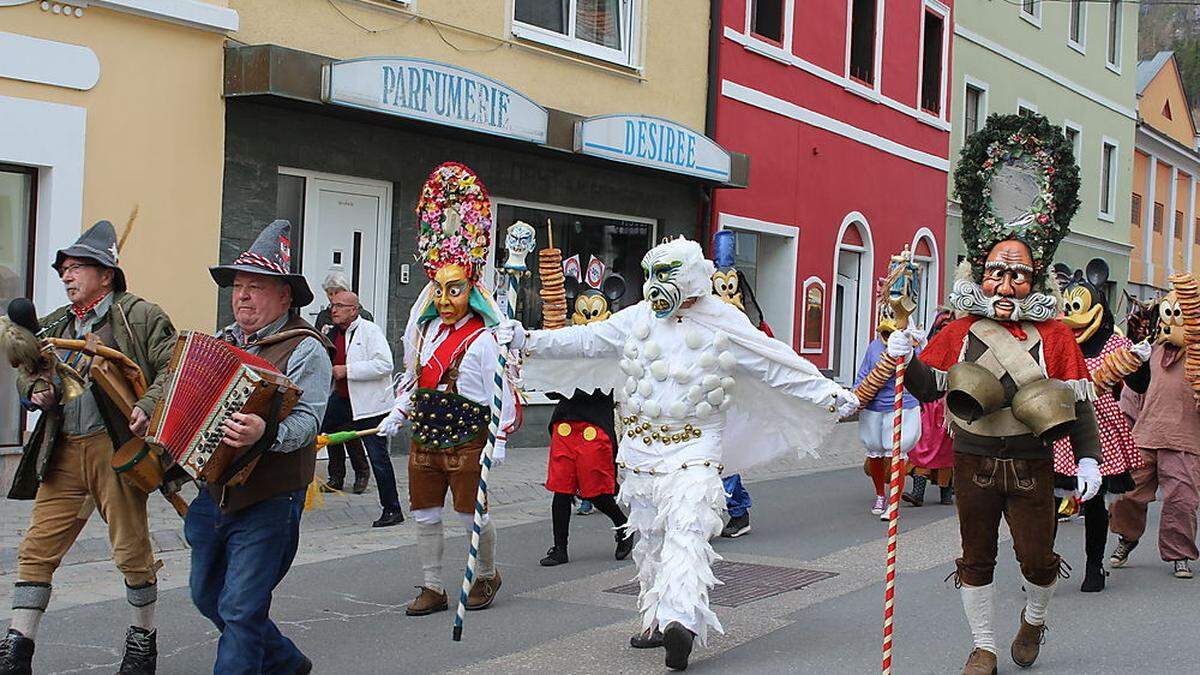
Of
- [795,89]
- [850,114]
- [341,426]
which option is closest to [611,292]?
[341,426]

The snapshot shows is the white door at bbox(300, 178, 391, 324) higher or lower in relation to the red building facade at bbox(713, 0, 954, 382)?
lower

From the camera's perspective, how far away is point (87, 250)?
5801 mm

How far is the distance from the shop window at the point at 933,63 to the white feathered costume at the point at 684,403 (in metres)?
18.2

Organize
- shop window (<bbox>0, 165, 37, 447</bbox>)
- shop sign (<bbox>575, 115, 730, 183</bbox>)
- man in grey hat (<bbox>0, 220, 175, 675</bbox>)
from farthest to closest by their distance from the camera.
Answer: shop sign (<bbox>575, 115, 730, 183</bbox>) → shop window (<bbox>0, 165, 37, 447</bbox>) → man in grey hat (<bbox>0, 220, 175, 675</bbox>)

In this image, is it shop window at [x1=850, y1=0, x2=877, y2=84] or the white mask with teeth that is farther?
shop window at [x1=850, y1=0, x2=877, y2=84]

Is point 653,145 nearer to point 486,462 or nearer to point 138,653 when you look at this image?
point 486,462

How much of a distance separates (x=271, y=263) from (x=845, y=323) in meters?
17.8

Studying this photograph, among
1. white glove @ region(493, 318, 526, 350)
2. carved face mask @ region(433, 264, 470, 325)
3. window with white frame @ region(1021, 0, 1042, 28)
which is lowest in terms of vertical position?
white glove @ region(493, 318, 526, 350)

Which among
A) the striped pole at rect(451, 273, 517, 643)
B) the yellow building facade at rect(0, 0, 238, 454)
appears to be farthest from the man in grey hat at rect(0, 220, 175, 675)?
the yellow building facade at rect(0, 0, 238, 454)

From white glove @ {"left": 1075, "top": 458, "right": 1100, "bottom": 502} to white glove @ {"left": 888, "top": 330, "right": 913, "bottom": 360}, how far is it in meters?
0.99

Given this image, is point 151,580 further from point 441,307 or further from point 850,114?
point 850,114

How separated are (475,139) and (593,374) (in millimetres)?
7402

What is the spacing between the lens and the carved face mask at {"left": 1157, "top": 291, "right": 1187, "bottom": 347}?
8.07 metres

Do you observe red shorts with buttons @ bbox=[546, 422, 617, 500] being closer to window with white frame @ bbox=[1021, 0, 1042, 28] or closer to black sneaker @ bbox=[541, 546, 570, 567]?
black sneaker @ bbox=[541, 546, 570, 567]
